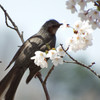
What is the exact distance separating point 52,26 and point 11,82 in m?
1.29

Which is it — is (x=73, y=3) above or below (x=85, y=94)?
above

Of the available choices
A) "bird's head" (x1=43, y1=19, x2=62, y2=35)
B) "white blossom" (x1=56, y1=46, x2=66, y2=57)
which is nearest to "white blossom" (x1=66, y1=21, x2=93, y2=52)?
"white blossom" (x1=56, y1=46, x2=66, y2=57)

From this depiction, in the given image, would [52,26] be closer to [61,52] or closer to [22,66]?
[22,66]

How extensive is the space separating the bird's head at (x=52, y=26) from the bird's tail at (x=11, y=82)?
1025mm

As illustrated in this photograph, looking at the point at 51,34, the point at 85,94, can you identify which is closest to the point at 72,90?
the point at 85,94

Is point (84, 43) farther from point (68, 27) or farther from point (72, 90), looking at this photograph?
point (72, 90)

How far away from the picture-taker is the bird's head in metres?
5.70

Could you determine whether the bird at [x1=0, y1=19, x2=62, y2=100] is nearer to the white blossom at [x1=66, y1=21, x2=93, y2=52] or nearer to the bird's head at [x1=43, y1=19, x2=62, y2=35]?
the bird's head at [x1=43, y1=19, x2=62, y2=35]

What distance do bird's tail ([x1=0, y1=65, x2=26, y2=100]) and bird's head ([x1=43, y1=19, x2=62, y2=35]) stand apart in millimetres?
1025

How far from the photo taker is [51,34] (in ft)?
18.7

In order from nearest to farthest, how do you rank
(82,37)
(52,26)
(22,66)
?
(82,37)
(22,66)
(52,26)

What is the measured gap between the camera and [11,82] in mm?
5121

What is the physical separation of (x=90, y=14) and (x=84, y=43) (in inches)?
12.5

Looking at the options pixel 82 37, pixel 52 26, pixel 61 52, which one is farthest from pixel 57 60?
pixel 52 26
